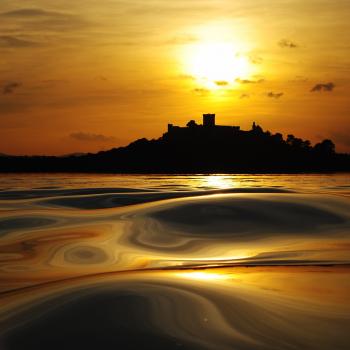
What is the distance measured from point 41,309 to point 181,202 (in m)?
8.68

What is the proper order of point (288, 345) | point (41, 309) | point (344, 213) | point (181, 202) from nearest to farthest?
point (288, 345), point (41, 309), point (344, 213), point (181, 202)

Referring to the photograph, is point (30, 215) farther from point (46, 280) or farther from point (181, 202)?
point (46, 280)

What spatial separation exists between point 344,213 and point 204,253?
5197 mm

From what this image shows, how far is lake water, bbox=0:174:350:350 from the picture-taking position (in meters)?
3.98

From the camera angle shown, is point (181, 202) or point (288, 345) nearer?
point (288, 345)

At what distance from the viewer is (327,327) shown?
13.5 feet

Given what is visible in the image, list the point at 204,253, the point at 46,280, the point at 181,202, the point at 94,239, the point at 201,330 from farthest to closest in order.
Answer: the point at 181,202 < the point at 94,239 < the point at 204,253 < the point at 46,280 < the point at 201,330

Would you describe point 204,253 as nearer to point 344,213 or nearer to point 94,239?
point 94,239

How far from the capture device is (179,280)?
5.56 meters

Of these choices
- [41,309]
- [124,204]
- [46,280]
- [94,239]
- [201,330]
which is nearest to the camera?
[201,330]

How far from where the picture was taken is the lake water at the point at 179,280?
398 centimetres

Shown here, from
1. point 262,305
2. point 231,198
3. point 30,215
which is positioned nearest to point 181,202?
point 231,198

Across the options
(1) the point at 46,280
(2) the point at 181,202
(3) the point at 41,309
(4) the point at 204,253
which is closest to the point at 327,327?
(3) the point at 41,309

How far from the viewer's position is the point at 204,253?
25.7 ft
